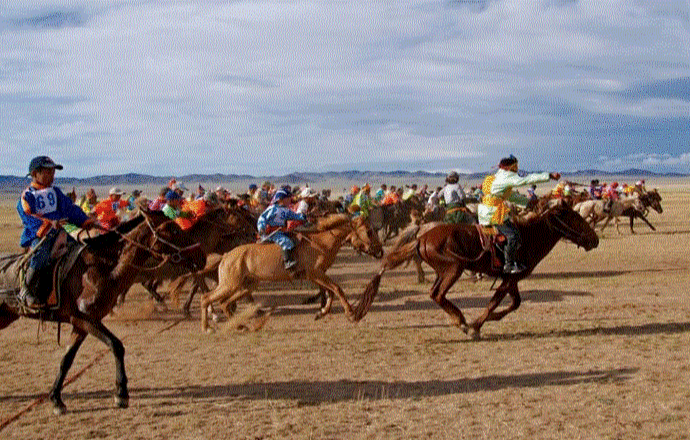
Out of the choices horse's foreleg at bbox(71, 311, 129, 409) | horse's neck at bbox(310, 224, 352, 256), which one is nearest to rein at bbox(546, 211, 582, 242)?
horse's neck at bbox(310, 224, 352, 256)

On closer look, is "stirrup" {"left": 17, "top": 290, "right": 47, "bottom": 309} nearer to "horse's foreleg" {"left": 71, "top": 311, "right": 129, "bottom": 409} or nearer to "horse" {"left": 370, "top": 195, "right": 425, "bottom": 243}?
"horse's foreleg" {"left": 71, "top": 311, "right": 129, "bottom": 409}

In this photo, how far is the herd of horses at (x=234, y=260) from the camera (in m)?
8.05

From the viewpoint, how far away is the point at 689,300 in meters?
14.0

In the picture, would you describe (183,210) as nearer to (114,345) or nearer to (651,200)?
(114,345)

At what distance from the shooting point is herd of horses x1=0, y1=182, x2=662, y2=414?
8.05m

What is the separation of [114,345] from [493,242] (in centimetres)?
561

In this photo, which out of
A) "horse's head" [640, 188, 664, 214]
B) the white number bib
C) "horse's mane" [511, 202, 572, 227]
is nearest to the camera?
the white number bib

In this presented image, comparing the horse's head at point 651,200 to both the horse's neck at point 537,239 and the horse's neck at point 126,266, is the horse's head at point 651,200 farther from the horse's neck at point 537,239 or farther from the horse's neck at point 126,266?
the horse's neck at point 126,266

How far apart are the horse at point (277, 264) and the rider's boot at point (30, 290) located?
168 inches

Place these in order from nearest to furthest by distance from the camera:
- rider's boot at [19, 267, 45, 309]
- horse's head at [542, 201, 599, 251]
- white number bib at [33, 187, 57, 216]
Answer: rider's boot at [19, 267, 45, 309], white number bib at [33, 187, 57, 216], horse's head at [542, 201, 599, 251]

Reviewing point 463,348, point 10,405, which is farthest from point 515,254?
point 10,405

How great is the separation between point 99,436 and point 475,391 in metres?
3.65

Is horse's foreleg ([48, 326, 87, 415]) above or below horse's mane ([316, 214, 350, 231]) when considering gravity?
below

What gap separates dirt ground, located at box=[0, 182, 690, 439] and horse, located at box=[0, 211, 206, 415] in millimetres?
493
